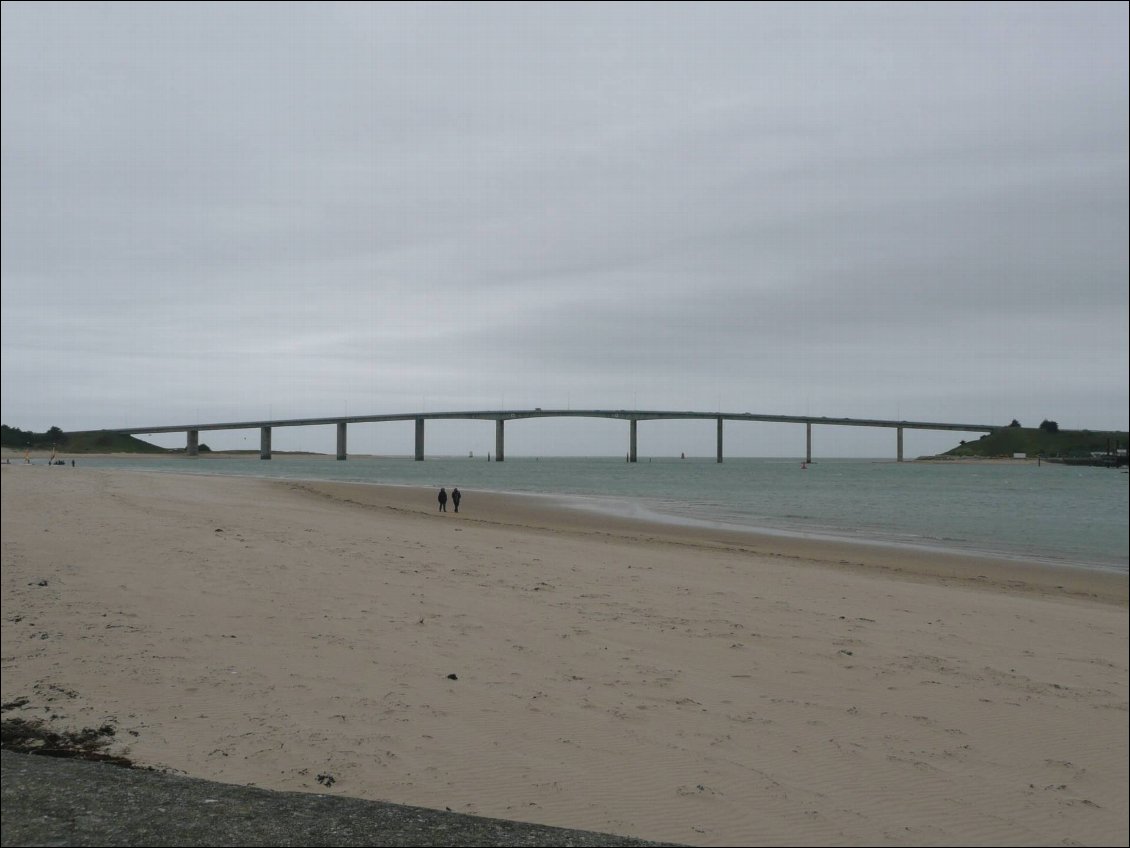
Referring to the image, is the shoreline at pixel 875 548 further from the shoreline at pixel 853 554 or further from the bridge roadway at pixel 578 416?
the bridge roadway at pixel 578 416

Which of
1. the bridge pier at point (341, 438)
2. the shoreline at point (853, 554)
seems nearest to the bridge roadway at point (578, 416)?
the bridge pier at point (341, 438)

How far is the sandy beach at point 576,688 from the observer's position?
201 inches

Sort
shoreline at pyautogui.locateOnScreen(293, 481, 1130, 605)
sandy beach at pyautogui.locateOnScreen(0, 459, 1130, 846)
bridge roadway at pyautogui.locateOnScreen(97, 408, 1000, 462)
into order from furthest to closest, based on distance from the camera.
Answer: bridge roadway at pyautogui.locateOnScreen(97, 408, 1000, 462), shoreline at pyautogui.locateOnScreen(293, 481, 1130, 605), sandy beach at pyautogui.locateOnScreen(0, 459, 1130, 846)

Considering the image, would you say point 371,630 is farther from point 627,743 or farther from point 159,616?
point 627,743

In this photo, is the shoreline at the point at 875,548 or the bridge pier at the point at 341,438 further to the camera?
the bridge pier at the point at 341,438

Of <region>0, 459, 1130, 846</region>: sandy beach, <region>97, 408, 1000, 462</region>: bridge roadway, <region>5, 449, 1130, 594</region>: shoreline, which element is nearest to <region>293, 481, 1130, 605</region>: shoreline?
<region>5, 449, 1130, 594</region>: shoreline

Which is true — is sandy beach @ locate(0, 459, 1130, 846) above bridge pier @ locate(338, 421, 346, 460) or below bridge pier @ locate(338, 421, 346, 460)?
below

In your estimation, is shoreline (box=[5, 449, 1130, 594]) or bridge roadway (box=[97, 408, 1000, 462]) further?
bridge roadway (box=[97, 408, 1000, 462])

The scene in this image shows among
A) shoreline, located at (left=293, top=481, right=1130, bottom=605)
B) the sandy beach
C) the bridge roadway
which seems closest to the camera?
the sandy beach

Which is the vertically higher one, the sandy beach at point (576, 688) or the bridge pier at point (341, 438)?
the bridge pier at point (341, 438)

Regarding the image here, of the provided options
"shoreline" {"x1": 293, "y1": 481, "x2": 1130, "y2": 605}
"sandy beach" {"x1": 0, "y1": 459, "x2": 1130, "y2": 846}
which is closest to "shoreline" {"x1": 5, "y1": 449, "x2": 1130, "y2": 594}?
"shoreline" {"x1": 293, "y1": 481, "x2": 1130, "y2": 605}

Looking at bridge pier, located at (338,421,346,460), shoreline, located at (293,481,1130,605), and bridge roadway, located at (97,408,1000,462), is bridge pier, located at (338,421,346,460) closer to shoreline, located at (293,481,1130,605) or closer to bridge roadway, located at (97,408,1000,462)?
bridge roadway, located at (97,408,1000,462)

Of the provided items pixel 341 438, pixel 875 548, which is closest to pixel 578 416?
pixel 341 438

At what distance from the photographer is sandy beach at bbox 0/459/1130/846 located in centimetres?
511
